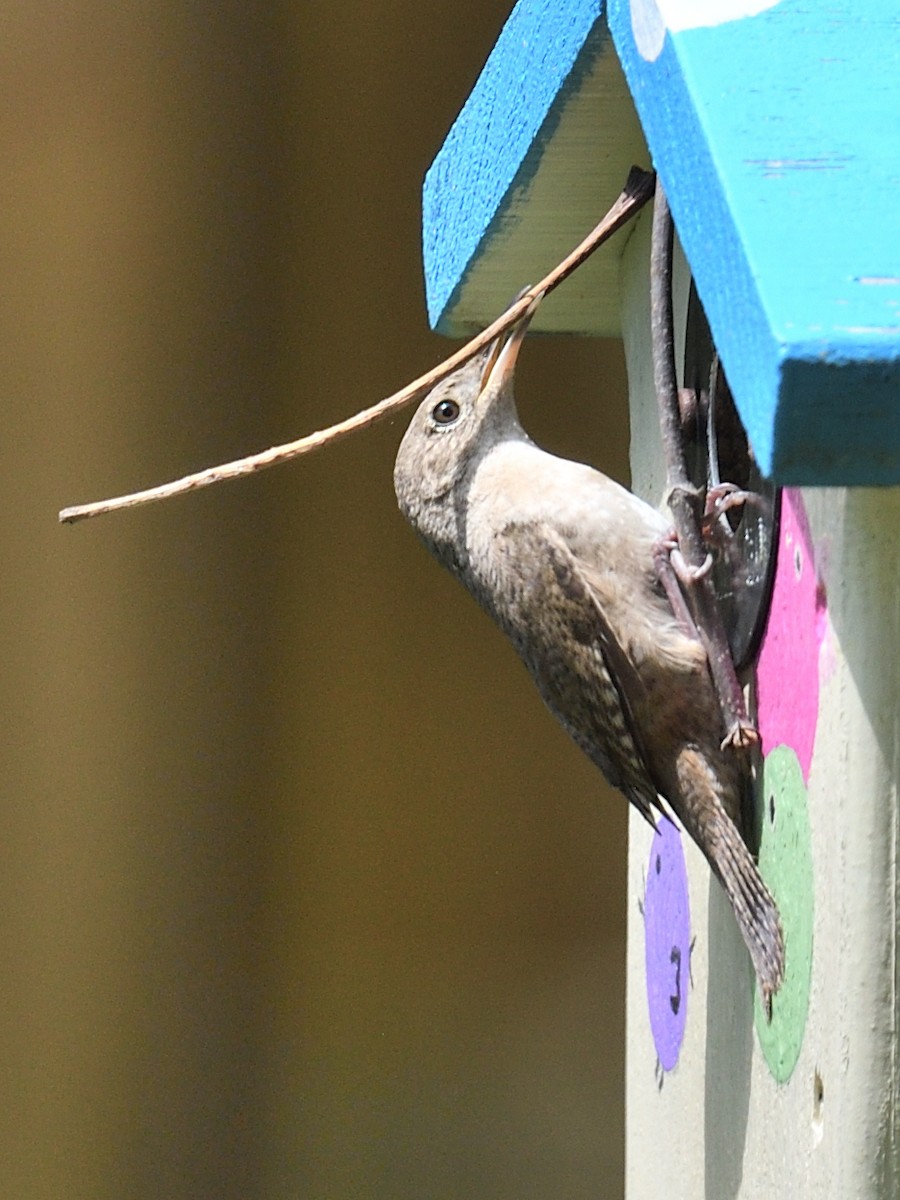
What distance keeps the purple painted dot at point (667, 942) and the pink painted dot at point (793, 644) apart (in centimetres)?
31

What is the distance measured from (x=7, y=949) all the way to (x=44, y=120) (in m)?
1.58

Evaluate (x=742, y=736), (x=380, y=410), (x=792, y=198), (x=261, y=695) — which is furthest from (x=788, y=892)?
(x=261, y=695)

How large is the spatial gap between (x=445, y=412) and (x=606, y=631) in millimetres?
360

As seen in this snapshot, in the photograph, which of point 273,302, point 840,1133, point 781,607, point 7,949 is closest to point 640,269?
point 781,607

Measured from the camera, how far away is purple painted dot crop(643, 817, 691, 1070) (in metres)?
1.43

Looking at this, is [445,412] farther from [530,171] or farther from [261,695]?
[261,695]

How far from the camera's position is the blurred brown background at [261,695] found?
304 centimetres

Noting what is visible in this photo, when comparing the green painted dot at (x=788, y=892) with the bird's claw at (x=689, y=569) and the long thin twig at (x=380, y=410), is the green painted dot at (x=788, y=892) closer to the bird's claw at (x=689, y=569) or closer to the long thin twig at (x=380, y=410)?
the bird's claw at (x=689, y=569)

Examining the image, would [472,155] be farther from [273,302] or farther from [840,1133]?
[273,302]

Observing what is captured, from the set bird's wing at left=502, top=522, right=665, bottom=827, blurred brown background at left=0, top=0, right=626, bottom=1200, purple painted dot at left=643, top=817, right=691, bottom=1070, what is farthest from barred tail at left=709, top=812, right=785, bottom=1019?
blurred brown background at left=0, top=0, right=626, bottom=1200

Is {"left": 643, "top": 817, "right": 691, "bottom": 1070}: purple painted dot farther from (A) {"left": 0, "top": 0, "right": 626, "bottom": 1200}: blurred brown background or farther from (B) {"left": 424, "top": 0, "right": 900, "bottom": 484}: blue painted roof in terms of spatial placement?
(A) {"left": 0, "top": 0, "right": 626, "bottom": 1200}: blurred brown background

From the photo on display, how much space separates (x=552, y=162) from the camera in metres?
1.36

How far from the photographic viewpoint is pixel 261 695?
3.05 m

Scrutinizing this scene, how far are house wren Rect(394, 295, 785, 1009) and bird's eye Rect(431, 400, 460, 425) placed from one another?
0.20 feet
